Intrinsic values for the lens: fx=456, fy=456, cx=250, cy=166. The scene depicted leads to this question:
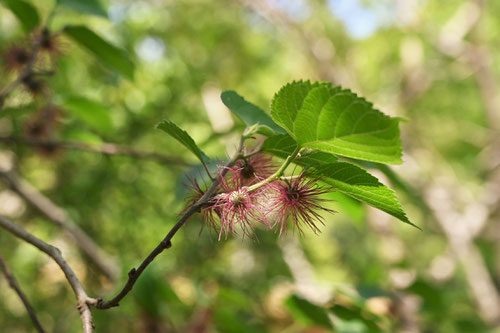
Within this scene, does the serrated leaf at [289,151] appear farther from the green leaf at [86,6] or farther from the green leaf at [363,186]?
the green leaf at [86,6]

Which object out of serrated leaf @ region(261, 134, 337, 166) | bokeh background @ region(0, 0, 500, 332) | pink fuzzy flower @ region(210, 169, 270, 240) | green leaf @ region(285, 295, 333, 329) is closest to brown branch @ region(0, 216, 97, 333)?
pink fuzzy flower @ region(210, 169, 270, 240)

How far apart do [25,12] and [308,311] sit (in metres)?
1.07

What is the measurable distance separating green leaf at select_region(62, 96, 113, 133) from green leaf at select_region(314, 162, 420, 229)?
Result: 986mm

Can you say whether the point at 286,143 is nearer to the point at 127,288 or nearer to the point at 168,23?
the point at 127,288

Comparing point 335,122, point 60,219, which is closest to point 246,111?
point 335,122

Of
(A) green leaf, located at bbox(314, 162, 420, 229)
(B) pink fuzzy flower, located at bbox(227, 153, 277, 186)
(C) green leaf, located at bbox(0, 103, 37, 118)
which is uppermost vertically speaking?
(C) green leaf, located at bbox(0, 103, 37, 118)

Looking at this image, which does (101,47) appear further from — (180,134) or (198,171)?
(180,134)

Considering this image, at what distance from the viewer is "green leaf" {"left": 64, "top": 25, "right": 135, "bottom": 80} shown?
1127 mm

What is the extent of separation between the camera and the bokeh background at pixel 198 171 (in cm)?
141

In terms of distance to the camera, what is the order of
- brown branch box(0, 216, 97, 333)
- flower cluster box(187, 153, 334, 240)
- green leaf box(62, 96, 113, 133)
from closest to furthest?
brown branch box(0, 216, 97, 333), flower cluster box(187, 153, 334, 240), green leaf box(62, 96, 113, 133)

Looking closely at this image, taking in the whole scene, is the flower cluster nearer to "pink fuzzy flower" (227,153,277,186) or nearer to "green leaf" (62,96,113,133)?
"pink fuzzy flower" (227,153,277,186)

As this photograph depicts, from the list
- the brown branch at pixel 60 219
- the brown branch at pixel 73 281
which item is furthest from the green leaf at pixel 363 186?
the brown branch at pixel 60 219

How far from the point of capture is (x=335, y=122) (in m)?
0.53

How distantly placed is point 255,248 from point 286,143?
296 cm
